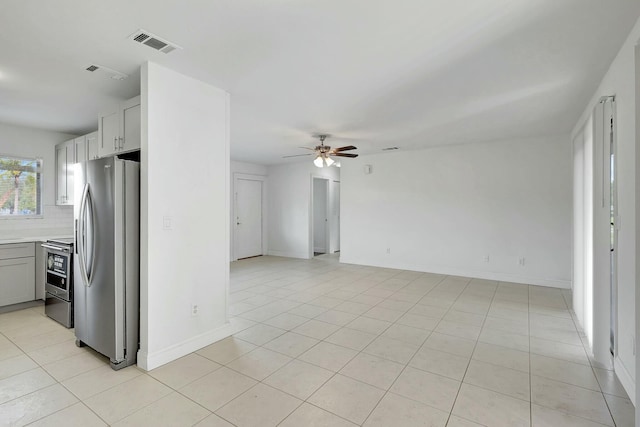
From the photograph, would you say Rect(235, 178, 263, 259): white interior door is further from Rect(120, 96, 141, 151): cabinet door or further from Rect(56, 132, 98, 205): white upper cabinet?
Rect(120, 96, 141, 151): cabinet door

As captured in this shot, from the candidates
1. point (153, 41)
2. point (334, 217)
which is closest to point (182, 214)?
point (153, 41)

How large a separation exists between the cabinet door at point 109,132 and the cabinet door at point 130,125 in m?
0.10

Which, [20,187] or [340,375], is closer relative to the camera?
[340,375]

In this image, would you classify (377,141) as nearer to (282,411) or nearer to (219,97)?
(219,97)

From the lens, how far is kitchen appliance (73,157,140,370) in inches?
99.4

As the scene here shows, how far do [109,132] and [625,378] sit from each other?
4.97 metres

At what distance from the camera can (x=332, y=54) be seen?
2400 mm

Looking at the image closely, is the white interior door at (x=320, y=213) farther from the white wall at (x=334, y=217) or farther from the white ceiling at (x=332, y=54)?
the white ceiling at (x=332, y=54)

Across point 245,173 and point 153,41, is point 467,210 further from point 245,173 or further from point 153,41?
point 153,41

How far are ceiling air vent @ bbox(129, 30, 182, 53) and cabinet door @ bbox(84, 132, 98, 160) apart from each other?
232cm

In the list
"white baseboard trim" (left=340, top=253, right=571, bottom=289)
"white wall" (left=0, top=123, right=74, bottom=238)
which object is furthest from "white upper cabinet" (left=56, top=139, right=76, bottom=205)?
"white baseboard trim" (left=340, top=253, right=571, bottom=289)

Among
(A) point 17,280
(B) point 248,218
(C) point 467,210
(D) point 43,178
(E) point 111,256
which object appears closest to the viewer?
(E) point 111,256

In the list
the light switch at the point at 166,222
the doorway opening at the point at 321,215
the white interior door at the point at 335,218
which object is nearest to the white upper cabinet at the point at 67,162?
the light switch at the point at 166,222

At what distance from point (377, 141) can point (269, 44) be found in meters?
3.53
